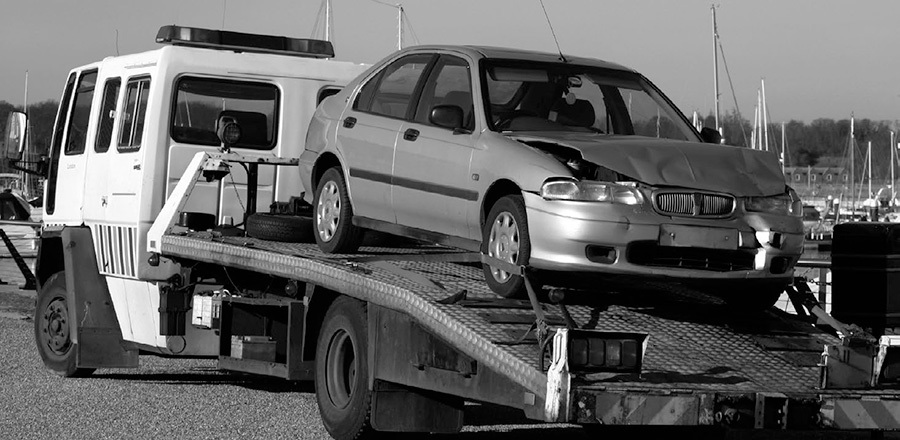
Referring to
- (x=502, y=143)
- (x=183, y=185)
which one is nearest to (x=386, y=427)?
(x=502, y=143)

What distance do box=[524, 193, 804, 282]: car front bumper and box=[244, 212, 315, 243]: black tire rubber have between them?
10.1 ft

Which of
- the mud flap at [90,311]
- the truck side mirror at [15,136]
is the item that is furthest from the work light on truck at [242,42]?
the mud flap at [90,311]

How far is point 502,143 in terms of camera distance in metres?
8.02

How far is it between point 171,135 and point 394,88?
3004 mm

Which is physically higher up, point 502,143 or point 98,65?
point 98,65

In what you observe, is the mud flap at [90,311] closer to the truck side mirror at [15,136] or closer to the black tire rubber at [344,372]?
the truck side mirror at [15,136]

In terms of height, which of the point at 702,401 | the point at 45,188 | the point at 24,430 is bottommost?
the point at 24,430

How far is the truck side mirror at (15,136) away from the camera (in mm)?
12734

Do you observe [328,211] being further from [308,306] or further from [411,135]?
[411,135]

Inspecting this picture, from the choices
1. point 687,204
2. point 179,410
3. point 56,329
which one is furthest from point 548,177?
point 56,329

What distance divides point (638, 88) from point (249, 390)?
14.2 feet

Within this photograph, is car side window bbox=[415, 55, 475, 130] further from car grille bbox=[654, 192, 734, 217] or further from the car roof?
car grille bbox=[654, 192, 734, 217]

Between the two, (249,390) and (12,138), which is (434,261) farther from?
(12,138)

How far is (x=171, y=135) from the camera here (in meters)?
11.9
